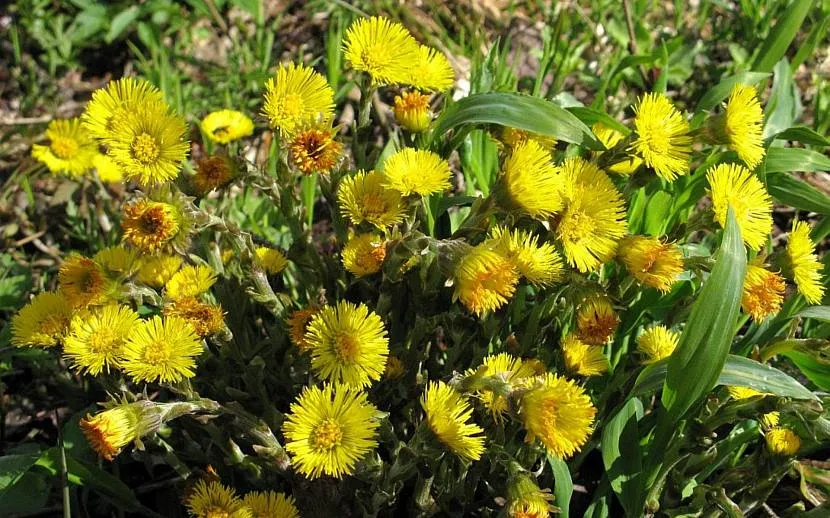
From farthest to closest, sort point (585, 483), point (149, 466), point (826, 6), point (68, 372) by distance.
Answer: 1. point (826, 6)
2. point (68, 372)
3. point (585, 483)
4. point (149, 466)

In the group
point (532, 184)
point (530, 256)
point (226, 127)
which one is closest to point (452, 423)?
point (530, 256)

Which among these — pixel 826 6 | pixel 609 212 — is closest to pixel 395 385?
pixel 609 212

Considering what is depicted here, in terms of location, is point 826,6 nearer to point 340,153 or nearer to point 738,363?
point 738,363

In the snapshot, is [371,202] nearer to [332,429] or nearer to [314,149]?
[314,149]

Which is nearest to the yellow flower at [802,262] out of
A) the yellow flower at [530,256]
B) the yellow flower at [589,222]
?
the yellow flower at [589,222]

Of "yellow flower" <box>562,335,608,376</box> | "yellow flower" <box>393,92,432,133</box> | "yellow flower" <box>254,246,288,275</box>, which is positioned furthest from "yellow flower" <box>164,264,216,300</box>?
"yellow flower" <box>562,335,608,376</box>

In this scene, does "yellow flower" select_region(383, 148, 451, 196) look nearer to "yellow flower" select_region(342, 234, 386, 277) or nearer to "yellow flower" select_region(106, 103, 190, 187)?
"yellow flower" select_region(342, 234, 386, 277)
